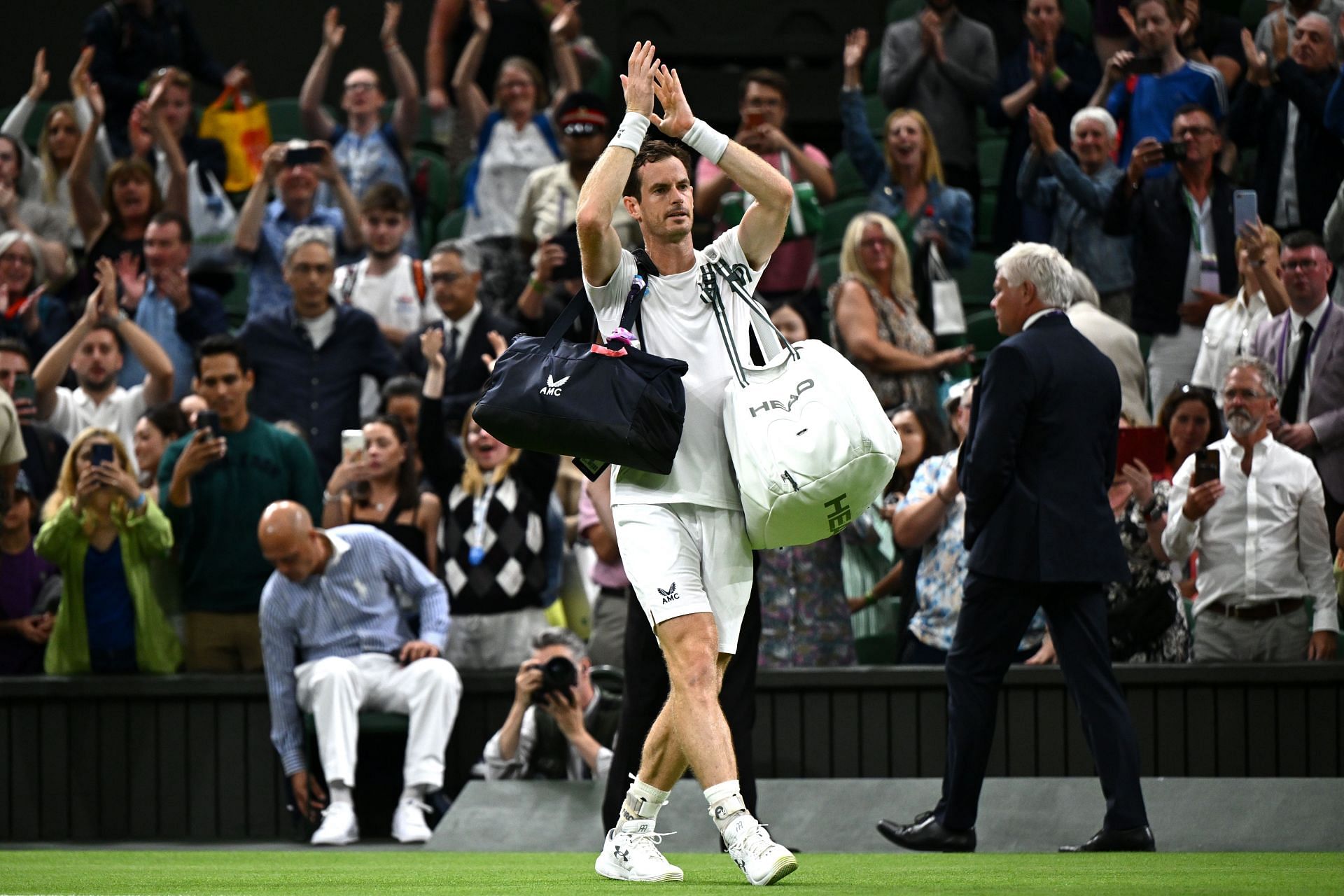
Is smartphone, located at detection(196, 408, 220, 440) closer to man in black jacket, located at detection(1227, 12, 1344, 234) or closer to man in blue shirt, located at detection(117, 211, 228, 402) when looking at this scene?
man in blue shirt, located at detection(117, 211, 228, 402)

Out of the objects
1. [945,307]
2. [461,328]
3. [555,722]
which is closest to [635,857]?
[555,722]

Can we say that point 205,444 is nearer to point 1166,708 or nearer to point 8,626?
point 8,626

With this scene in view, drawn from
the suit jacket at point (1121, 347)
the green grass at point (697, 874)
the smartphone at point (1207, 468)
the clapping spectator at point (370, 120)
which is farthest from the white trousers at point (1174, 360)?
the clapping spectator at point (370, 120)

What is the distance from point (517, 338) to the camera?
197 inches

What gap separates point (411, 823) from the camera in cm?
800

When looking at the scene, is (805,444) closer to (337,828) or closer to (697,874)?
(697,874)

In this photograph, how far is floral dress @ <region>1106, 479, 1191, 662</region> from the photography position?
25.7 feet

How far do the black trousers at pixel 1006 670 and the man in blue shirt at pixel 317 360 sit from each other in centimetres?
470

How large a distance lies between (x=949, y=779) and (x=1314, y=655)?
7.52 feet

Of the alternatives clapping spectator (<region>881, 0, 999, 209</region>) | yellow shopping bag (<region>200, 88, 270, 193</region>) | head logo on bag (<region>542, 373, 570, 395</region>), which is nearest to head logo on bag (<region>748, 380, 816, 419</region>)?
head logo on bag (<region>542, 373, 570, 395</region>)

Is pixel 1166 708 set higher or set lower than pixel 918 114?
lower

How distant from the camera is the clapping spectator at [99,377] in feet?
32.7

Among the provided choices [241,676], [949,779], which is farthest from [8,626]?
[949,779]

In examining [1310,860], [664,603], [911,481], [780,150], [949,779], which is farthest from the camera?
[780,150]
